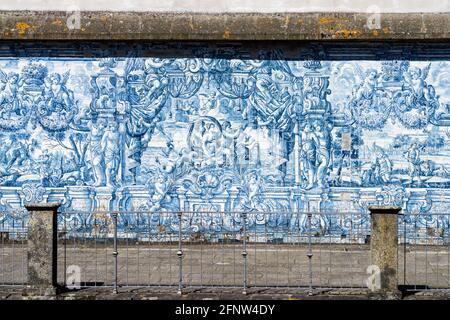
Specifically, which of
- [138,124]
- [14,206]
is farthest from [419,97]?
[14,206]

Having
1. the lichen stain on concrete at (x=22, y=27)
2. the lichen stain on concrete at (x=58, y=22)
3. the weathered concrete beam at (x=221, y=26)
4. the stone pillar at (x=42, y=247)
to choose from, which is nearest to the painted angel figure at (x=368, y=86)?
the weathered concrete beam at (x=221, y=26)

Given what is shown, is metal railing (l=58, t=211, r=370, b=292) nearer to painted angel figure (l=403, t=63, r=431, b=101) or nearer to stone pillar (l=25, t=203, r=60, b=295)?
stone pillar (l=25, t=203, r=60, b=295)

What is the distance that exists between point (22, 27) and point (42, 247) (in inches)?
223

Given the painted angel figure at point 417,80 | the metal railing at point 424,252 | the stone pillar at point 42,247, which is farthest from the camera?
the painted angel figure at point 417,80

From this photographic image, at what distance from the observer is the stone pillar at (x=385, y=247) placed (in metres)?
13.6

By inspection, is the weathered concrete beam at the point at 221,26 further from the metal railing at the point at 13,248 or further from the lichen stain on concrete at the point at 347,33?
the metal railing at the point at 13,248

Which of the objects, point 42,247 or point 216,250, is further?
point 216,250

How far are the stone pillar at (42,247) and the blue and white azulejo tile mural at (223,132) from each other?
182 inches

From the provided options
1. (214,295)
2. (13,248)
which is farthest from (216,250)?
(214,295)

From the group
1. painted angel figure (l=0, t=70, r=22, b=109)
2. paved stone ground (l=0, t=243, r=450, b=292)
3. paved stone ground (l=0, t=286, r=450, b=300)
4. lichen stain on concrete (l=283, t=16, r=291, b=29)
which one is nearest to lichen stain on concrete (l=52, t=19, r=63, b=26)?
painted angel figure (l=0, t=70, r=22, b=109)

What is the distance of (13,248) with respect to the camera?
647 inches

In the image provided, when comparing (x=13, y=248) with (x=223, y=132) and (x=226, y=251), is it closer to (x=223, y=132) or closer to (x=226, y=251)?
(x=226, y=251)

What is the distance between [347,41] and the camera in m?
18.1
